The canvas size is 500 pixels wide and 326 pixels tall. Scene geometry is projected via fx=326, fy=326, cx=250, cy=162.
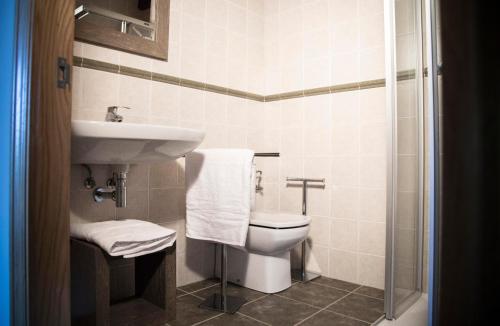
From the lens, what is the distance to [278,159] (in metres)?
2.55

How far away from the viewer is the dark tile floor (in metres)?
1.61

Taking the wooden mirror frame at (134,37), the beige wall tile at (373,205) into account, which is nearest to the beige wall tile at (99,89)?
the wooden mirror frame at (134,37)

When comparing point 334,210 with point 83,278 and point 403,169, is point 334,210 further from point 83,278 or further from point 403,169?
point 83,278

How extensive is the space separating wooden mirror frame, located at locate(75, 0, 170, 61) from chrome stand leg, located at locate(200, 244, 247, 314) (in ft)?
3.94

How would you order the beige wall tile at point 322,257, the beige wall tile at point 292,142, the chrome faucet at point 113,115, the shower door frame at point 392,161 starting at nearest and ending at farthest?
the shower door frame at point 392,161 → the chrome faucet at point 113,115 → the beige wall tile at point 322,257 → the beige wall tile at point 292,142

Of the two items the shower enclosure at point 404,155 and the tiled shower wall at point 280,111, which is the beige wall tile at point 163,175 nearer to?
the tiled shower wall at point 280,111

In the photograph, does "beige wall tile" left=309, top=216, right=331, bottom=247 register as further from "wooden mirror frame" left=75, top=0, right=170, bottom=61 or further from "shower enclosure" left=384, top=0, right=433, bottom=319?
"wooden mirror frame" left=75, top=0, right=170, bottom=61

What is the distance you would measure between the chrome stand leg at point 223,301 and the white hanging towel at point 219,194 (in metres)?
0.12

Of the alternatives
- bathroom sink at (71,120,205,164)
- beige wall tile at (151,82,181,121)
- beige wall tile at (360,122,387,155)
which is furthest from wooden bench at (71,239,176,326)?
beige wall tile at (360,122,387,155)

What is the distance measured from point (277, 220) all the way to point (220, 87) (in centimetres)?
102

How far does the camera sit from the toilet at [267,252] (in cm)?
184

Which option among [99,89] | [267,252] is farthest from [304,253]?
[99,89]

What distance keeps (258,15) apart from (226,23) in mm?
392

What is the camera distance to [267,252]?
1.90m
